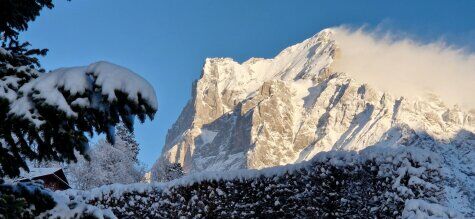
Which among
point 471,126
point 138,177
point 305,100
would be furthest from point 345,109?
point 138,177

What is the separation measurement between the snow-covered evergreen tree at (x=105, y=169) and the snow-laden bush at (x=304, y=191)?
24.2 meters

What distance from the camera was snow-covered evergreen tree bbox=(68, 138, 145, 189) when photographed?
125 feet

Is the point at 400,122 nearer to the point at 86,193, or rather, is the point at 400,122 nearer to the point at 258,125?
the point at 258,125

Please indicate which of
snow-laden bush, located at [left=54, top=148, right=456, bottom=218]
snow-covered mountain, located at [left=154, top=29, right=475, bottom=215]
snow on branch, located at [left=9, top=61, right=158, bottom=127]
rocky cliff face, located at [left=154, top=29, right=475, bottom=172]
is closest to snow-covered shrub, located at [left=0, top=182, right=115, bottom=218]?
snow on branch, located at [left=9, top=61, right=158, bottom=127]

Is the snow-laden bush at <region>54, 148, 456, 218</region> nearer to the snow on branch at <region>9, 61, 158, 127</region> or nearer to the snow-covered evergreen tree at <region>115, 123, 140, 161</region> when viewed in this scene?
the snow on branch at <region>9, 61, 158, 127</region>

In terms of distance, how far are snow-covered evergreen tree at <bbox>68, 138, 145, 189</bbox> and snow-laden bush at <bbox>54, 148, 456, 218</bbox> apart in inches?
954

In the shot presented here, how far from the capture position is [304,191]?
41.9 feet

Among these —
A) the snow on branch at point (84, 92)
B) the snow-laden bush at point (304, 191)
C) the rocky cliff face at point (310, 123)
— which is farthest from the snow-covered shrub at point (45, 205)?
the rocky cliff face at point (310, 123)

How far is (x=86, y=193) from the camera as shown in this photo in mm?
14359

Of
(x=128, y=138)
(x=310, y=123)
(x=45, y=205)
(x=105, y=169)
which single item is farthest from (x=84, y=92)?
(x=310, y=123)

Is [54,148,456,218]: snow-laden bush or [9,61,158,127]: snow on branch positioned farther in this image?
[54,148,456,218]: snow-laden bush

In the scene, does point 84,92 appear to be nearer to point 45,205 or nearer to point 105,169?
point 45,205

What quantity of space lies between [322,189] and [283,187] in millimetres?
1004

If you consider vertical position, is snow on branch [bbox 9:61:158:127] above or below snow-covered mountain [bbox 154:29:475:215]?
below
